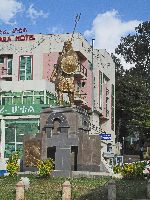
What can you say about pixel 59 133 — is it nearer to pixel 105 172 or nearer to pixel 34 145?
pixel 34 145

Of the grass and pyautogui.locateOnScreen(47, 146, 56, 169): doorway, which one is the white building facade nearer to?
pyautogui.locateOnScreen(47, 146, 56, 169): doorway

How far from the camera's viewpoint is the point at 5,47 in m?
59.0

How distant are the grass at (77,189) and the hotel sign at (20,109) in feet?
70.6

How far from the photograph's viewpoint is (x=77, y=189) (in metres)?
22.5

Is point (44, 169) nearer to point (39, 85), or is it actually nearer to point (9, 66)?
point (39, 85)

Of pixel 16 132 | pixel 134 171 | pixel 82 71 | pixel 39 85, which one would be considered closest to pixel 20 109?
pixel 16 132

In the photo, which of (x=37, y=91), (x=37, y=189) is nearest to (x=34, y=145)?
(x=37, y=189)

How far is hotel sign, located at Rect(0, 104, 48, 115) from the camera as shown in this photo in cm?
4784

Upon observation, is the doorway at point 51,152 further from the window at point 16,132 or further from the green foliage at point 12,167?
the window at point 16,132

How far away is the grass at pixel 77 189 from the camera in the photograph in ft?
68.4

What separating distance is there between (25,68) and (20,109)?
36.0ft

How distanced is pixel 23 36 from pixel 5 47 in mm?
2767

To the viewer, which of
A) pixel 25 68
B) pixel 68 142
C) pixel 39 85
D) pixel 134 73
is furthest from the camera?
pixel 134 73

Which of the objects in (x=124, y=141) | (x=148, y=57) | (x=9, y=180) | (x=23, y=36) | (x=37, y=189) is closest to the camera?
(x=37, y=189)
